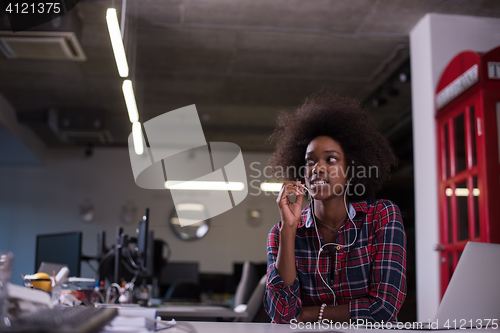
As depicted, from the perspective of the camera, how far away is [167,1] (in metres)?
4.01

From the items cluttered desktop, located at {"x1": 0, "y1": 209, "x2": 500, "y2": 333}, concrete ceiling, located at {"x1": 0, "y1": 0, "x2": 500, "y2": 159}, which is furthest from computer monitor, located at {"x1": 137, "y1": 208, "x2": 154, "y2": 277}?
concrete ceiling, located at {"x1": 0, "y1": 0, "x2": 500, "y2": 159}

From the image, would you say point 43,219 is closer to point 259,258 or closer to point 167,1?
point 259,258

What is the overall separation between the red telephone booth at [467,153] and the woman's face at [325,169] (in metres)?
1.70

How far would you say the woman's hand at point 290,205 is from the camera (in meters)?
1.67

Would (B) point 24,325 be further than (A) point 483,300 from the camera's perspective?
No

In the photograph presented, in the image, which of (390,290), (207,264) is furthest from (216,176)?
(390,290)

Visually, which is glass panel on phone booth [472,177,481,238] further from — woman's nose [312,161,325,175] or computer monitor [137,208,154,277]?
computer monitor [137,208,154,277]

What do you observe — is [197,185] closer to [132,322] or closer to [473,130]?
[473,130]

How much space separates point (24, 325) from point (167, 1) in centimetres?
371

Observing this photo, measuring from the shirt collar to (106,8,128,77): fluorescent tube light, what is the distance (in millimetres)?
1872

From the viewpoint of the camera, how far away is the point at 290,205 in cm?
174

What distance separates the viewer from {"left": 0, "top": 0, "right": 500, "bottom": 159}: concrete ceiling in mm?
4102

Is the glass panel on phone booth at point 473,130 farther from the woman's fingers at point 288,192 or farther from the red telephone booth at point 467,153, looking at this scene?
the woman's fingers at point 288,192

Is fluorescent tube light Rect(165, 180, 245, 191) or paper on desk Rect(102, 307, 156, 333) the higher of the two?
fluorescent tube light Rect(165, 180, 245, 191)
